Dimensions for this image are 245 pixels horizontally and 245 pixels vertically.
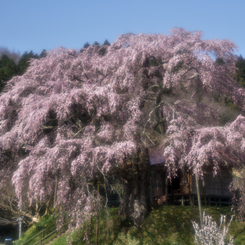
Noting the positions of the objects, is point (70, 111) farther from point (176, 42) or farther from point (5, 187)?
point (5, 187)

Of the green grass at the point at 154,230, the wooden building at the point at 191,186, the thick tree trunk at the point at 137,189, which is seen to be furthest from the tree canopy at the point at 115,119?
the wooden building at the point at 191,186

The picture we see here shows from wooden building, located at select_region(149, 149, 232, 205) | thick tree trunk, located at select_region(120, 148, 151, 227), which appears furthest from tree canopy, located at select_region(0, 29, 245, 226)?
wooden building, located at select_region(149, 149, 232, 205)

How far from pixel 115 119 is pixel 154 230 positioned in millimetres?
4224

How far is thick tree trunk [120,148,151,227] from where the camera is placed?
34.0 feet

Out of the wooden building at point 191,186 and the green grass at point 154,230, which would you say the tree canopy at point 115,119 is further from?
the wooden building at point 191,186

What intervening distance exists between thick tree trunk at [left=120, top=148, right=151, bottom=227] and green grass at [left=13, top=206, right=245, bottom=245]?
0.31 meters

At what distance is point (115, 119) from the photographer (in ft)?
32.7

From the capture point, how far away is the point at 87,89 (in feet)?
30.8

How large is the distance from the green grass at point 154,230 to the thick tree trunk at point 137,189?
1.01 feet

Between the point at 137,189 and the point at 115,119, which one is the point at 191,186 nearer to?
the point at 137,189

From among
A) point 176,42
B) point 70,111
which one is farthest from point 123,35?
point 70,111

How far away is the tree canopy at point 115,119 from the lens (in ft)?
26.9

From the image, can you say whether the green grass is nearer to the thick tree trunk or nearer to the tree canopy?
the thick tree trunk

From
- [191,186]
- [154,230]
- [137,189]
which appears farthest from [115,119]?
[191,186]
